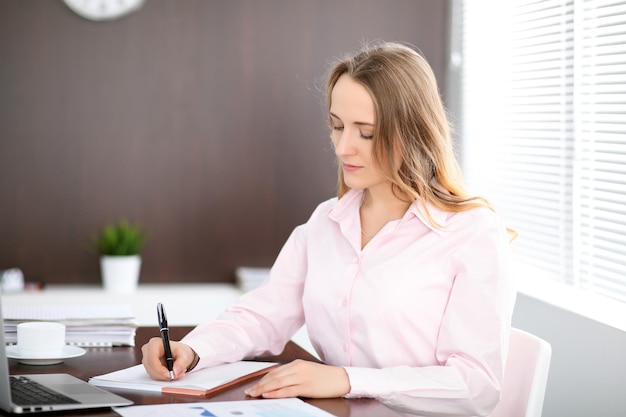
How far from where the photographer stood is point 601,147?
106 inches

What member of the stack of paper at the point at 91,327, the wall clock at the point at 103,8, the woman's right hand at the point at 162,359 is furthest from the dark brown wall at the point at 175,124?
the woman's right hand at the point at 162,359

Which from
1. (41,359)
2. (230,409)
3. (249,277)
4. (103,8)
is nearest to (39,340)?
(41,359)

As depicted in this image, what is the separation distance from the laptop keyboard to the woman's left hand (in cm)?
32

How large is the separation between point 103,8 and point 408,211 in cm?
228

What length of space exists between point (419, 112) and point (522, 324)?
1265 mm

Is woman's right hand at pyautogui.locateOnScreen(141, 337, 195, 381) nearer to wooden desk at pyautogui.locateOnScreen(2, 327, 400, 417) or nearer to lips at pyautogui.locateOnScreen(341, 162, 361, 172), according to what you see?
wooden desk at pyautogui.locateOnScreen(2, 327, 400, 417)

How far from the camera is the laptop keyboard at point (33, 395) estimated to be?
1466mm

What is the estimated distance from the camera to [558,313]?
2.70 m

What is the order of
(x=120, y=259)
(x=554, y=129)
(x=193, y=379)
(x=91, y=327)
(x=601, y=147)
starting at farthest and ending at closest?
(x=120, y=259) → (x=554, y=129) → (x=601, y=147) → (x=91, y=327) → (x=193, y=379)

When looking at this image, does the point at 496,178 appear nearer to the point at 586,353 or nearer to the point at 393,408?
the point at 586,353

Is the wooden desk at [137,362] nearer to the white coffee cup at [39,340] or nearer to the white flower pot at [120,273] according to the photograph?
the white coffee cup at [39,340]

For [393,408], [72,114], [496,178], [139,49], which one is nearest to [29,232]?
[72,114]

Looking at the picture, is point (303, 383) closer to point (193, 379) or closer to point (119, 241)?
point (193, 379)

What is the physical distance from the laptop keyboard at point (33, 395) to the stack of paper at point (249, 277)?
6.95ft
